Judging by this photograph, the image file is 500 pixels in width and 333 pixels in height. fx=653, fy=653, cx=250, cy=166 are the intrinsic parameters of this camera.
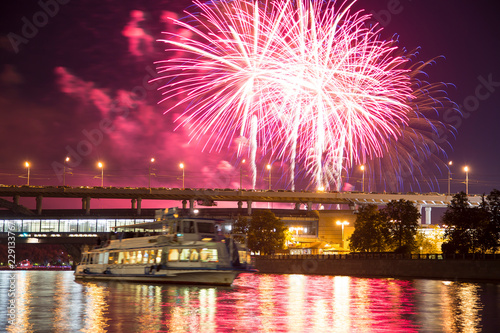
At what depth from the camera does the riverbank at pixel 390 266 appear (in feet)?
260

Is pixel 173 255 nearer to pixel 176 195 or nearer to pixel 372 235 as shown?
pixel 372 235

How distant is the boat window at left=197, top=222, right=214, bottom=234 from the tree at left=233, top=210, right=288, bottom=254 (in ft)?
228

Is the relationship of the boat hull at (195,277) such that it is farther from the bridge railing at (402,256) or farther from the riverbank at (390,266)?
the bridge railing at (402,256)

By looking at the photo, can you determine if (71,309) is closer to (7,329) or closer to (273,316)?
(7,329)

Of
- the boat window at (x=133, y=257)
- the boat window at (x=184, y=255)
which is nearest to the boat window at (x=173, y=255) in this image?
the boat window at (x=184, y=255)

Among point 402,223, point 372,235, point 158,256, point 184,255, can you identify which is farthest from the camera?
point 372,235

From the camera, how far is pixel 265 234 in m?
139

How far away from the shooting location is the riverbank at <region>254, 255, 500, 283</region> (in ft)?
260

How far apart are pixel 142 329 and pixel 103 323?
3293 mm

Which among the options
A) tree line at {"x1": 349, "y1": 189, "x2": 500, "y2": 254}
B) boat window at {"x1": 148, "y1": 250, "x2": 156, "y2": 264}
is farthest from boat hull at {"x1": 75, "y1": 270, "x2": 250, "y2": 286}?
tree line at {"x1": 349, "y1": 189, "x2": 500, "y2": 254}

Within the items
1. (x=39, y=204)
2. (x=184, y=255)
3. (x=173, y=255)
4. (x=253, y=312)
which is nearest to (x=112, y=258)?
(x=173, y=255)

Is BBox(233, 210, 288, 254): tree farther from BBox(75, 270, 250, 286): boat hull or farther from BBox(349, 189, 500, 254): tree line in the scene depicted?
BBox(75, 270, 250, 286): boat hull

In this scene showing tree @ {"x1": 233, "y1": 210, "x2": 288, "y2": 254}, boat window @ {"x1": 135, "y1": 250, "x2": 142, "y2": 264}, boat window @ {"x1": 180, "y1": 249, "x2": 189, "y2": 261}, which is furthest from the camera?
tree @ {"x1": 233, "y1": 210, "x2": 288, "y2": 254}

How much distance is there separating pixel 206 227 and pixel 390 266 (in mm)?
38302
